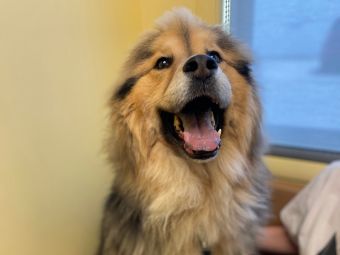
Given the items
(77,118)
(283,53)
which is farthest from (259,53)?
(77,118)

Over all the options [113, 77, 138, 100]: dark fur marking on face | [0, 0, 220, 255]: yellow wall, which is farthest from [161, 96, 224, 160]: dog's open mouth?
[0, 0, 220, 255]: yellow wall

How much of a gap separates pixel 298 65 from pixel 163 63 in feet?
2.31

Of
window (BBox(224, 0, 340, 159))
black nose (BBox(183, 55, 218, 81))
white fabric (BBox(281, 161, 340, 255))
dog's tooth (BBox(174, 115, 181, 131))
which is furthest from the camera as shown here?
window (BBox(224, 0, 340, 159))

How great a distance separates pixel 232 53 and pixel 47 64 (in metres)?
0.54

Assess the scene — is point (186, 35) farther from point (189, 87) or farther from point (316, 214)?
point (316, 214)

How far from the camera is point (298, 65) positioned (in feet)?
4.98

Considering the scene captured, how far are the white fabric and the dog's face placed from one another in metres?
0.38

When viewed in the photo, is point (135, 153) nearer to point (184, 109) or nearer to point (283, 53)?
point (184, 109)

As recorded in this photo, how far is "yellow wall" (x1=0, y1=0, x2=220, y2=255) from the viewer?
1038mm

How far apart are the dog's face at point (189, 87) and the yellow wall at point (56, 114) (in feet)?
0.76

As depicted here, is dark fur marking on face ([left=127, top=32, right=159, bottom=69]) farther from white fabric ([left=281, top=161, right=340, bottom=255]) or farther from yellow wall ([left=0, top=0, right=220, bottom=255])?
white fabric ([left=281, top=161, right=340, bottom=255])

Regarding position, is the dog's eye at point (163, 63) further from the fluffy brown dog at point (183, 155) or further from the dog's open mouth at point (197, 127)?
the dog's open mouth at point (197, 127)

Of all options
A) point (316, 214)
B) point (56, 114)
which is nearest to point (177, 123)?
point (56, 114)

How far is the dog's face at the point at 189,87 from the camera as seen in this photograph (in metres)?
0.94
